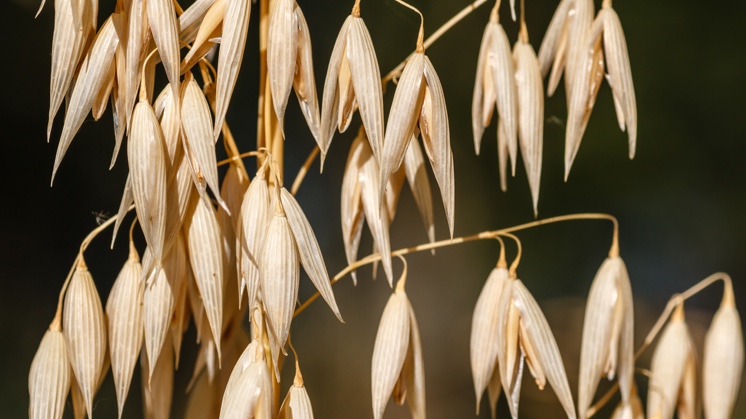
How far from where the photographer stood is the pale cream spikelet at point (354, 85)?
1.11 feet

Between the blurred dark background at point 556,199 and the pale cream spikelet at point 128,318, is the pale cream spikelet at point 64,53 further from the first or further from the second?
the blurred dark background at point 556,199

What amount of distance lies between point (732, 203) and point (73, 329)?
1.50 metres

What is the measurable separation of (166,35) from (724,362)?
425 millimetres

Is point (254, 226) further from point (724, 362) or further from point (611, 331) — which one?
point (724, 362)

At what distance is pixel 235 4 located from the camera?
0.32 metres

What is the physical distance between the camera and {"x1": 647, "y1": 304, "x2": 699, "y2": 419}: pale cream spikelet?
51 centimetres

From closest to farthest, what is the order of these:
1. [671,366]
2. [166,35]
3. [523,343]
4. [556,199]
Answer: [166,35]
[523,343]
[671,366]
[556,199]

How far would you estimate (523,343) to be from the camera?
0.42 m

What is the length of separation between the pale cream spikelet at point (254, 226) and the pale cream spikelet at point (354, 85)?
34mm

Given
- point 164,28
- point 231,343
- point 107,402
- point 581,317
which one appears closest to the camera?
point 164,28

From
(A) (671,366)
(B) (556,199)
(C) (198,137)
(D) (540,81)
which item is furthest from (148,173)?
(B) (556,199)

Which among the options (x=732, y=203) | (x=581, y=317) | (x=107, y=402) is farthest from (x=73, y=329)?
(x=732, y=203)

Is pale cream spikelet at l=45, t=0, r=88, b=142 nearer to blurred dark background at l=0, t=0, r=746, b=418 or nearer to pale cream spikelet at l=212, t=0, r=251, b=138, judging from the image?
pale cream spikelet at l=212, t=0, r=251, b=138

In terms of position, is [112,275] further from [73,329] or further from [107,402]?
[73,329]
